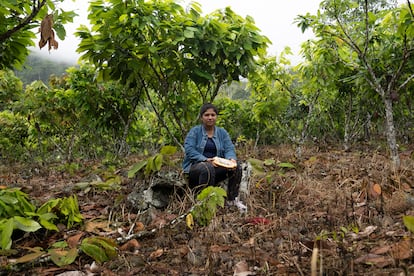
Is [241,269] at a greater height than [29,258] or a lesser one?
greater

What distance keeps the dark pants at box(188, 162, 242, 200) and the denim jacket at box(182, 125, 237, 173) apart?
0.14m

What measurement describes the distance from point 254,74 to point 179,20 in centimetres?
135

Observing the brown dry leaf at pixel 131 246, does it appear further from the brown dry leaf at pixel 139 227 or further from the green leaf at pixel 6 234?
the green leaf at pixel 6 234

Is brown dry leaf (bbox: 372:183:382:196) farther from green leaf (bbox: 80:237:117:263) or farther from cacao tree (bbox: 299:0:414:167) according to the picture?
green leaf (bbox: 80:237:117:263)

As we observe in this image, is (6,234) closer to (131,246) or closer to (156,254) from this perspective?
(131,246)

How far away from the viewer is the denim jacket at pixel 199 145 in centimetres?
434

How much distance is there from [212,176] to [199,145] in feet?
1.84

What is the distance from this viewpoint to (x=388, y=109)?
17.0ft

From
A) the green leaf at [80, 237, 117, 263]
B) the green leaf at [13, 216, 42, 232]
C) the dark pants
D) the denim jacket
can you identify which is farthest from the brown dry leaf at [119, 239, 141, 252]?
the denim jacket

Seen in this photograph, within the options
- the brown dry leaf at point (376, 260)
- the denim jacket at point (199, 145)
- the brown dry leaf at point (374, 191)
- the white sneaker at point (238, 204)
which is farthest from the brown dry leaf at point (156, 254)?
the brown dry leaf at point (374, 191)

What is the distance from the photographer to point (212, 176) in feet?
13.5

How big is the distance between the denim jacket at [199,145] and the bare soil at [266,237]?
0.46m

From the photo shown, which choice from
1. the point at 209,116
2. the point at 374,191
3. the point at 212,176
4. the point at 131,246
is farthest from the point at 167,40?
the point at 374,191

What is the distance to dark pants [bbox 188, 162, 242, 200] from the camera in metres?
4.09
